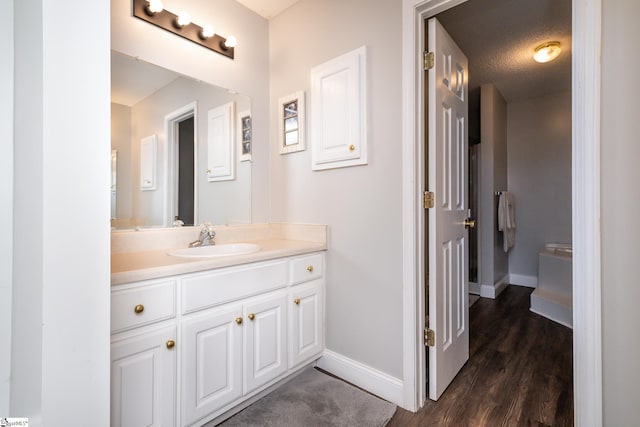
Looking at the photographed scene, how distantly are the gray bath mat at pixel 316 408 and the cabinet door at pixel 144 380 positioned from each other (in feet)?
1.35

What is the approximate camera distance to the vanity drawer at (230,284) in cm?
120

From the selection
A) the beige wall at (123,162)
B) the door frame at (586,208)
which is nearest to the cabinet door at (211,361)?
the beige wall at (123,162)

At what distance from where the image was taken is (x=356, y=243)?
66.9 inches

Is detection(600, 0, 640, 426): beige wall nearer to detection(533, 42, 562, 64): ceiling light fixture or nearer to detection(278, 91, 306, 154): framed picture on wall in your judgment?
detection(278, 91, 306, 154): framed picture on wall

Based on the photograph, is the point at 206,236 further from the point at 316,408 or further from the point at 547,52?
the point at 547,52

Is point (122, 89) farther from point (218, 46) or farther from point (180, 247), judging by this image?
point (180, 247)

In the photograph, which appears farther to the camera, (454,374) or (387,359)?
(454,374)

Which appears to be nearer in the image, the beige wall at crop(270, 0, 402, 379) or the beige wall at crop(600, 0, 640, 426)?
the beige wall at crop(600, 0, 640, 426)

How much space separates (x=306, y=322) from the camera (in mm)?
1727

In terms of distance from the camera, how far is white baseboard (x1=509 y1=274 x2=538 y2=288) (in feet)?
12.4

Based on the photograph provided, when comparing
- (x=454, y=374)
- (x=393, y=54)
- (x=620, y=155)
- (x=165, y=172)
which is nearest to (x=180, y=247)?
(x=165, y=172)

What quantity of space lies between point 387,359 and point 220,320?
3.10 ft

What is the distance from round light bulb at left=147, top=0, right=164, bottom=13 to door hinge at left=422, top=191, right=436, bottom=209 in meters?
1.77

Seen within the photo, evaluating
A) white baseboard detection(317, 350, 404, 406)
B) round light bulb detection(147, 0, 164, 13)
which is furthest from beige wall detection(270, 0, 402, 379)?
round light bulb detection(147, 0, 164, 13)
